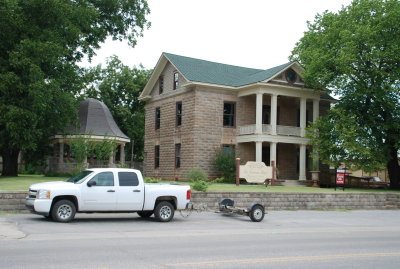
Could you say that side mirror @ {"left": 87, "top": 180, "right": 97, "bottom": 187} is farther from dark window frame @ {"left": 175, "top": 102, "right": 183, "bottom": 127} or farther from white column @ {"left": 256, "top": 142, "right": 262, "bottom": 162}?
dark window frame @ {"left": 175, "top": 102, "right": 183, "bottom": 127}

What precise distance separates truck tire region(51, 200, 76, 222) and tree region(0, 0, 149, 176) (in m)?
15.0

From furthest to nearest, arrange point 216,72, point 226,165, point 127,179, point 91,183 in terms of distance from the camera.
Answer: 1. point 216,72
2. point 226,165
3. point 127,179
4. point 91,183

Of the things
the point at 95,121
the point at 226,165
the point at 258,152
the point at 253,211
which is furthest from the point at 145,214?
the point at 95,121

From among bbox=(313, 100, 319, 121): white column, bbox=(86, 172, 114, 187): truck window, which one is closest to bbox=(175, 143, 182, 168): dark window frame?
bbox=(313, 100, 319, 121): white column

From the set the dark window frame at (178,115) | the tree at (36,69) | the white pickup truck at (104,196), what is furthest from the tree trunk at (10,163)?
the white pickup truck at (104,196)

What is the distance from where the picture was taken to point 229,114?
37.2m

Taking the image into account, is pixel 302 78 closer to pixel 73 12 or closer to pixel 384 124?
pixel 384 124

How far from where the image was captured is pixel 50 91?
29406mm

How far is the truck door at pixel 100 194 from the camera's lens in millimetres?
15109

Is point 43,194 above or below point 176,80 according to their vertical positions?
below

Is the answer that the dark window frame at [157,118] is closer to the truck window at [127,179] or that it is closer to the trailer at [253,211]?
the trailer at [253,211]

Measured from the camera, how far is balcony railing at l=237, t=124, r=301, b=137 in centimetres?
3572

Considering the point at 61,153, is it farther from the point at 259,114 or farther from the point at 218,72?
the point at 259,114

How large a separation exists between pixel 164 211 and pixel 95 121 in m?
25.8
